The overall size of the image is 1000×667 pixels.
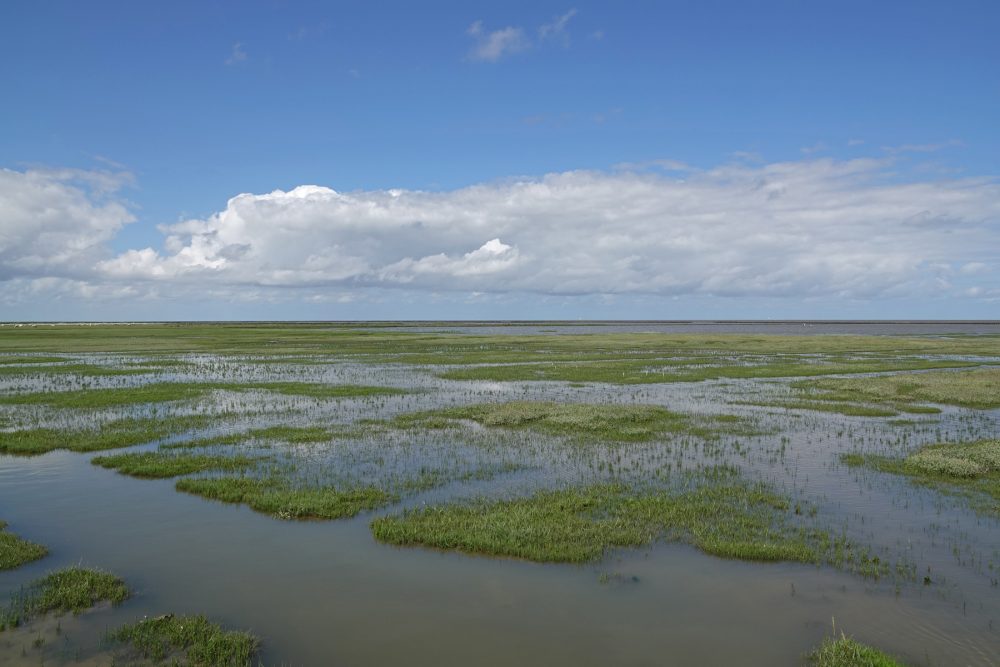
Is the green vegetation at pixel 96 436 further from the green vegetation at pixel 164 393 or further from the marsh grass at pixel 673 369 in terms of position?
the marsh grass at pixel 673 369

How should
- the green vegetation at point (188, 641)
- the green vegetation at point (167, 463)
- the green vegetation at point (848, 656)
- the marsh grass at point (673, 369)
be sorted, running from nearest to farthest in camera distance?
the green vegetation at point (848, 656)
the green vegetation at point (188, 641)
the green vegetation at point (167, 463)
the marsh grass at point (673, 369)

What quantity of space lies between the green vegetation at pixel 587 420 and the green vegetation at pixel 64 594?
16502 millimetres

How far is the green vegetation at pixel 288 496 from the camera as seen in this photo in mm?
16516

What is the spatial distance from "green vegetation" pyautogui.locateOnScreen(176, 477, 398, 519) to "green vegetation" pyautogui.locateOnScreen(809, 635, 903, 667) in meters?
11.2

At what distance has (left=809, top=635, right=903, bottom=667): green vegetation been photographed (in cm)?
940

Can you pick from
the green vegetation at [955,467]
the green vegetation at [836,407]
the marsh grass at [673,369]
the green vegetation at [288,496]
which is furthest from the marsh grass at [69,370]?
the green vegetation at [955,467]

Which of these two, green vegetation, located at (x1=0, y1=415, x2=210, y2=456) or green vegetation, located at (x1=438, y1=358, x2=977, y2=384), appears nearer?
green vegetation, located at (x1=0, y1=415, x2=210, y2=456)

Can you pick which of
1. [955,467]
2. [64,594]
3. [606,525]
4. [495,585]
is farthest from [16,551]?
[955,467]

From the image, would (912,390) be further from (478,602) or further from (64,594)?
(64,594)

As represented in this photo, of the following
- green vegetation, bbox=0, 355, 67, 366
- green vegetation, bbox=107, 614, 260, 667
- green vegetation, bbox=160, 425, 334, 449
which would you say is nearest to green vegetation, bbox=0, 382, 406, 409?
green vegetation, bbox=160, 425, 334, 449

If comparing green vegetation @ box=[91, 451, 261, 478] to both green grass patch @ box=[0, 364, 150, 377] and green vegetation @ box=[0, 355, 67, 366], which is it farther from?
green vegetation @ box=[0, 355, 67, 366]

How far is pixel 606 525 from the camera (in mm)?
15203

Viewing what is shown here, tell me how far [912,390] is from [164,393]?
47.3 m

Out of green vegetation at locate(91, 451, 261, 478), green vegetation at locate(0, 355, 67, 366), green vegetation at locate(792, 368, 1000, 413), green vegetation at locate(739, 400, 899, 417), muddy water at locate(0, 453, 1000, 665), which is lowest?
muddy water at locate(0, 453, 1000, 665)
